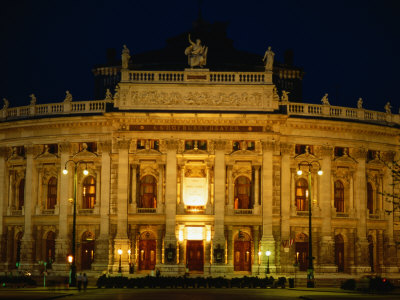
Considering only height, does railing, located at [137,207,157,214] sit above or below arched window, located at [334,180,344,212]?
below

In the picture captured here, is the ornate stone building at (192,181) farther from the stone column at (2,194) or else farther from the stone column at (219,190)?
the stone column at (2,194)

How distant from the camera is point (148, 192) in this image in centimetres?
7619

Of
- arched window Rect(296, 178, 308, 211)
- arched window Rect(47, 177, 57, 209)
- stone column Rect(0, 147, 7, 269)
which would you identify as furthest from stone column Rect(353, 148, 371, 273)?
stone column Rect(0, 147, 7, 269)

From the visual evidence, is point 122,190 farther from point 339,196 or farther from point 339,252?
point 339,252

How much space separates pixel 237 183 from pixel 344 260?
517 inches

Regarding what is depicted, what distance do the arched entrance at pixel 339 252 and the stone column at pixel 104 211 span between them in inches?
869

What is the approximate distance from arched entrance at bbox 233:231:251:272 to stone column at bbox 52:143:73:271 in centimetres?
1554

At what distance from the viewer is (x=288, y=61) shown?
9550 centimetres

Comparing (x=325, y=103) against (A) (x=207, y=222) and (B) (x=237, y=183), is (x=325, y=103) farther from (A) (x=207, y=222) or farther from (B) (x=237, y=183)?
(A) (x=207, y=222)

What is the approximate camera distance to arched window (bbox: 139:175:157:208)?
250ft

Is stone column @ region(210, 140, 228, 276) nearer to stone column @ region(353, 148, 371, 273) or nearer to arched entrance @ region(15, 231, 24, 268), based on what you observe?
stone column @ region(353, 148, 371, 273)

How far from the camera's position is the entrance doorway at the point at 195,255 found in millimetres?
74500

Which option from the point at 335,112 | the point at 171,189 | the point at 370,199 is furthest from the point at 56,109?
the point at 370,199

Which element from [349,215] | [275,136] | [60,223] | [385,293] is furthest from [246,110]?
[385,293]
